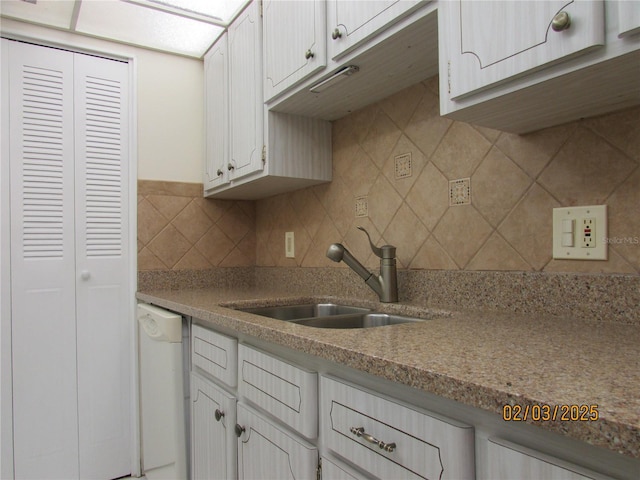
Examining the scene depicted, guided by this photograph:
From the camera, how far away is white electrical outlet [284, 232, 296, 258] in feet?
7.39

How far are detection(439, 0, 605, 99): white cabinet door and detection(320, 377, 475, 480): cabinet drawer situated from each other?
0.66m

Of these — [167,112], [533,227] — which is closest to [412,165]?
[533,227]

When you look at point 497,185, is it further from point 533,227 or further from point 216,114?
point 216,114

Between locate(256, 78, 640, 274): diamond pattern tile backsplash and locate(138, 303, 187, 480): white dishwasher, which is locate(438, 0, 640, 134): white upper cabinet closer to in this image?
locate(256, 78, 640, 274): diamond pattern tile backsplash

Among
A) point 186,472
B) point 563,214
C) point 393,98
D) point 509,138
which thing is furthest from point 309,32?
point 186,472

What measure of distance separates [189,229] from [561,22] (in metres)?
2.02

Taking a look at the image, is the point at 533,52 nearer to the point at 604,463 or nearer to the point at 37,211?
the point at 604,463

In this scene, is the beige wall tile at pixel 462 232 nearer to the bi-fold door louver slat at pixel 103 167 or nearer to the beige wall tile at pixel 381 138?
the beige wall tile at pixel 381 138

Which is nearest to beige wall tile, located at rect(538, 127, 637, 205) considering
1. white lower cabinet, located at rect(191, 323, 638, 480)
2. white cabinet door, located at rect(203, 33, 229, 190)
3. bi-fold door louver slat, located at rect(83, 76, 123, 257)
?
white lower cabinet, located at rect(191, 323, 638, 480)

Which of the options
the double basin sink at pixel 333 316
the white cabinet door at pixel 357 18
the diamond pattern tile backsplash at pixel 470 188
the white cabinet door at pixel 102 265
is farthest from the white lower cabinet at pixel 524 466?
the white cabinet door at pixel 102 265

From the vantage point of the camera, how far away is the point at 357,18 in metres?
1.27

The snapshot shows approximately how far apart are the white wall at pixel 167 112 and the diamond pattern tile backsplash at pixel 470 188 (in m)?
0.78

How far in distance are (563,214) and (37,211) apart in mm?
2090
